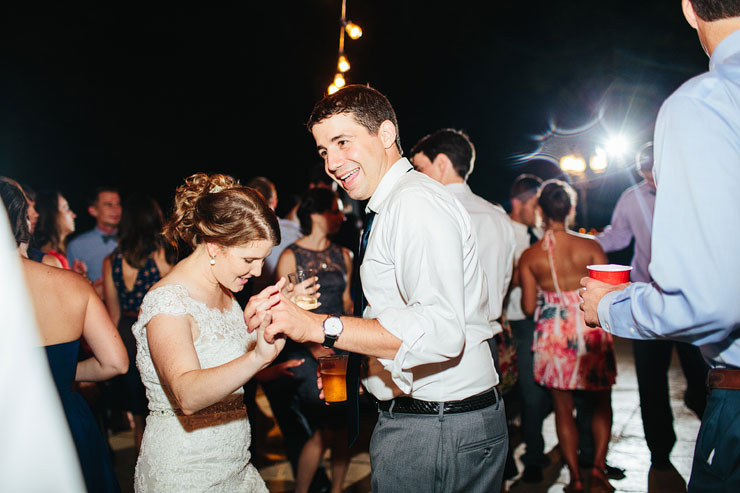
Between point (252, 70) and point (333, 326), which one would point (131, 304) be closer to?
point (333, 326)

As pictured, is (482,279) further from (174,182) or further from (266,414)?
(174,182)

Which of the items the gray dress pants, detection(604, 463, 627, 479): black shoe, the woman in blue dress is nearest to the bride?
the woman in blue dress

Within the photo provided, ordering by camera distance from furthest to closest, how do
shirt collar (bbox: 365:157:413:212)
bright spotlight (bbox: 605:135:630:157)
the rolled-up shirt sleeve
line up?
1. bright spotlight (bbox: 605:135:630:157)
2. shirt collar (bbox: 365:157:413:212)
3. the rolled-up shirt sleeve

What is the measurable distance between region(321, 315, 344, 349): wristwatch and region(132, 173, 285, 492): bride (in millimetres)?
526

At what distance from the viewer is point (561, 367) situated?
3387 millimetres

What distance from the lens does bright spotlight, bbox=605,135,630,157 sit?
13.8m

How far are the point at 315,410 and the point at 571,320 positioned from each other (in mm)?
1796

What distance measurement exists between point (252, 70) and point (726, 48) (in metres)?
8.15

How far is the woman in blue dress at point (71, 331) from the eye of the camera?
180 cm

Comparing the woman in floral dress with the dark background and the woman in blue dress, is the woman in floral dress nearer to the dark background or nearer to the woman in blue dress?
the woman in blue dress

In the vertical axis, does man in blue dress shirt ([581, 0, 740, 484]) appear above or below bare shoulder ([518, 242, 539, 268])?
above

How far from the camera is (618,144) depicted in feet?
45.0

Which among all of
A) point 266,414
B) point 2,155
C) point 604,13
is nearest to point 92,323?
point 266,414

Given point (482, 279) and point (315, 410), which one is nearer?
point (482, 279)
